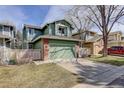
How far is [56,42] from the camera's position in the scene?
581 inches

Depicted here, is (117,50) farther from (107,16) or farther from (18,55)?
(18,55)

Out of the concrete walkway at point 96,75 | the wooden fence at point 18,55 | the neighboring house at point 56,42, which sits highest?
the neighboring house at point 56,42

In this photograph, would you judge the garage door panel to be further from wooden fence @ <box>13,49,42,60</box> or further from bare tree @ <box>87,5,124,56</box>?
bare tree @ <box>87,5,124,56</box>

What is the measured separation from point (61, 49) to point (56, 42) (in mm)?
1027

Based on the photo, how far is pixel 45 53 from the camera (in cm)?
1378

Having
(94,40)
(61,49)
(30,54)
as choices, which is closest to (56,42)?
(61,49)

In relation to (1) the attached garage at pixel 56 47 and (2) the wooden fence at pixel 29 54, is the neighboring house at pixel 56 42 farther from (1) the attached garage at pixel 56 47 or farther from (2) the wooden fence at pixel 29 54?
(2) the wooden fence at pixel 29 54

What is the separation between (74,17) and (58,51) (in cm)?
1504

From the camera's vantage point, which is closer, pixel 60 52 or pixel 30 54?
pixel 30 54

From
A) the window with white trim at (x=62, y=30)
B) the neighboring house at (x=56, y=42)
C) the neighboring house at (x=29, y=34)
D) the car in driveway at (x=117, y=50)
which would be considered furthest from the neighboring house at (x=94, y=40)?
the neighboring house at (x=29, y=34)

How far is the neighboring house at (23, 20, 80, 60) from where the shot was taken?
13.9m

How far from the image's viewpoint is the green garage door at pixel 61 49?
14375mm

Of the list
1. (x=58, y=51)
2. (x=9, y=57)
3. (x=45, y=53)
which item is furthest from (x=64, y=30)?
(x=9, y=57)
